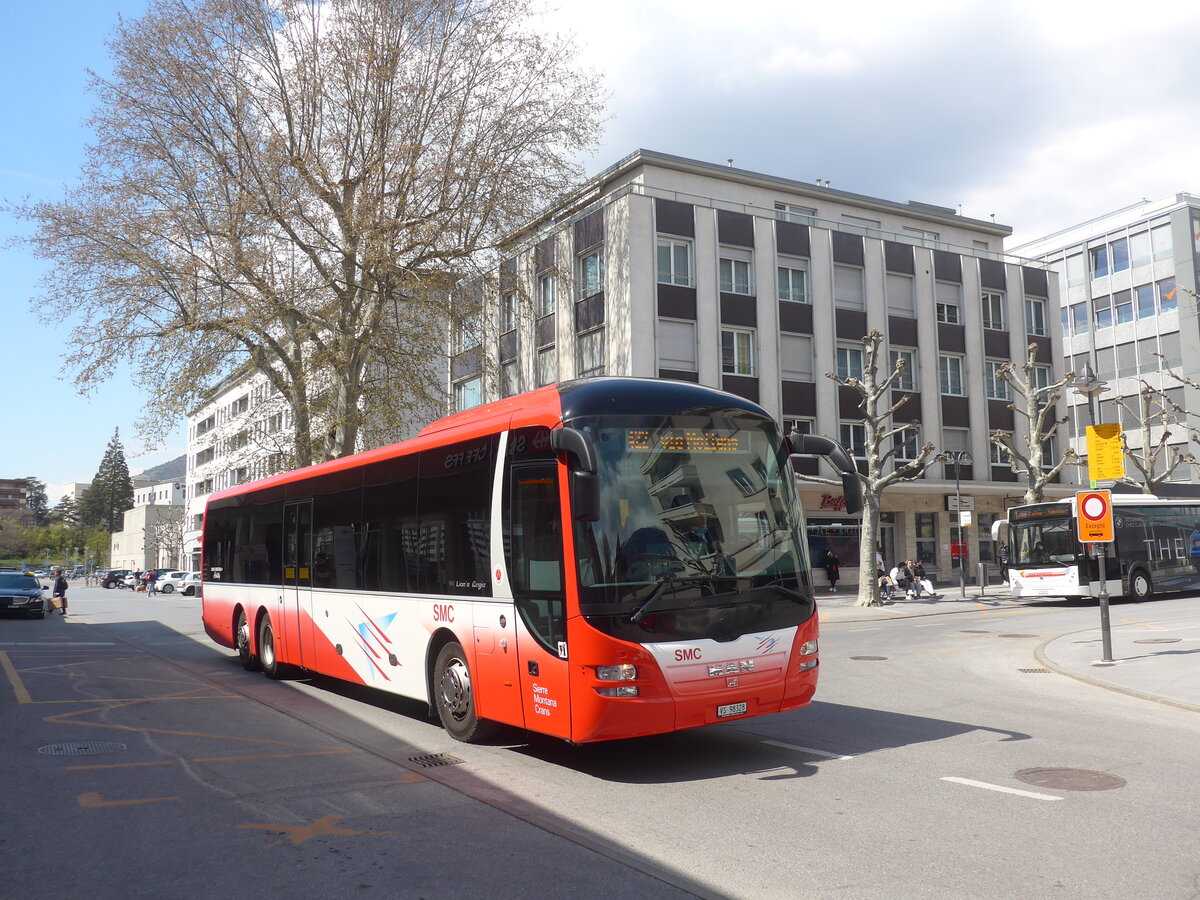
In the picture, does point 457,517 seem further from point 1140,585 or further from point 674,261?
point 674,261

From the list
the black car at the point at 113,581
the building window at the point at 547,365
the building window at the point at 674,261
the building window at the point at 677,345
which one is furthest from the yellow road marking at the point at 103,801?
the black car at the point at 113,581

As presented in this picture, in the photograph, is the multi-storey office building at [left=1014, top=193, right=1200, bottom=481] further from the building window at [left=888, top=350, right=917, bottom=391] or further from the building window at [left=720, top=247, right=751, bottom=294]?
the building window at [left=720, top=247, right=751, bottom=294]

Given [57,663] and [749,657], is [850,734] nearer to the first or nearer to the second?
[749,657]

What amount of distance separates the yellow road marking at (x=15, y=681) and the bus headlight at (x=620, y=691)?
906 centimetres

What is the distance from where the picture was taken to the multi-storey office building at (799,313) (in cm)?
3541

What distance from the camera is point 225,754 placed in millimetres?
8656

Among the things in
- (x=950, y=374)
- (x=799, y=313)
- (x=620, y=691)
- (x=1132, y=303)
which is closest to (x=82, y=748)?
(x=620, y=691)

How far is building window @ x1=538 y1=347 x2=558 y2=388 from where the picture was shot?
38344 mm

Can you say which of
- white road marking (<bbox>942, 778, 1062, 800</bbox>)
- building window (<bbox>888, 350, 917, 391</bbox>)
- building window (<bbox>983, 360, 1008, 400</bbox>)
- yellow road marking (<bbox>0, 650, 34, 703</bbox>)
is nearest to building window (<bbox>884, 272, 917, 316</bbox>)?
building window (<bbox>888, 350, 917, 391</bbox>)

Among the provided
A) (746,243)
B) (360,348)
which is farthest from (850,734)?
(746,243)

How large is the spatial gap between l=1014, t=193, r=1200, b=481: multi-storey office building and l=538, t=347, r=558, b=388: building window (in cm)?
3331

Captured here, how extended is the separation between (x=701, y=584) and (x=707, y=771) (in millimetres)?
1521

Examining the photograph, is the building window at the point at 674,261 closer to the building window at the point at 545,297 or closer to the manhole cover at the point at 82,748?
the building window at the point at 545,297

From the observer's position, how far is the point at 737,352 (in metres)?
37.2
